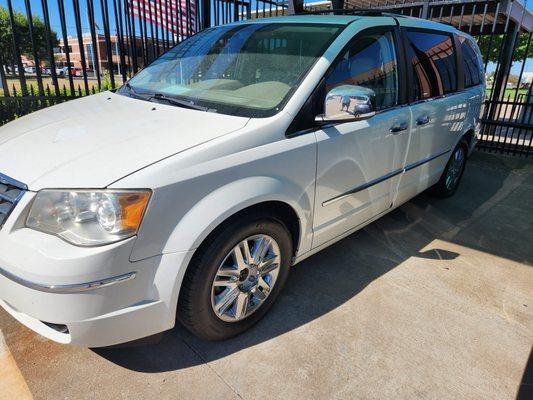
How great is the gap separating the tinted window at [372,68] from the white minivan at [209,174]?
0.05ft

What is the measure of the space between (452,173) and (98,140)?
4.10 metres

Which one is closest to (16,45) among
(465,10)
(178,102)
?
(178,102)

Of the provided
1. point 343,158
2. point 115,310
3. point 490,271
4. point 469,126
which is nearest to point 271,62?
point 343,158

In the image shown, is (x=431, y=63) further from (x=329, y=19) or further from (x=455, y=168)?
(x=455, y=168)

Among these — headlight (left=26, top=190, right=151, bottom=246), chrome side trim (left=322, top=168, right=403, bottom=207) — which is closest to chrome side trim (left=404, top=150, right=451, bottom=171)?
chrome side trim (left=322, top=168, right=403, bottom=207)

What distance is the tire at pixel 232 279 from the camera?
2.01 m

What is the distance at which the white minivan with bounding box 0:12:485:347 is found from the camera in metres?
1.74

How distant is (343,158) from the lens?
2637 mm

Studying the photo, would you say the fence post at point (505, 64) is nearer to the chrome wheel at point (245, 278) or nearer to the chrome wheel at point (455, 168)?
the chrome wheel at point (455, 168)

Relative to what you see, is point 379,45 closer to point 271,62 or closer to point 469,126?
point 271,62

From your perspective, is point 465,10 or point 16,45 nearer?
point 16,45

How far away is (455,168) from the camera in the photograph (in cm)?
479

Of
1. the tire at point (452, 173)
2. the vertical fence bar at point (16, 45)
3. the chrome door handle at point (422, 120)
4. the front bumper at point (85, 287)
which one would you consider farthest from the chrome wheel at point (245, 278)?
the vertical fence bar at point (16, 45)

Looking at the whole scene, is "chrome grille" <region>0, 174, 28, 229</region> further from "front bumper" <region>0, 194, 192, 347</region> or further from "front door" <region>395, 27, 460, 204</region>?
"front door" <region>395, 27, 460, 204</region>
